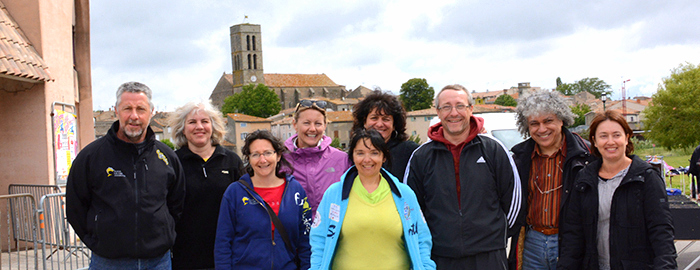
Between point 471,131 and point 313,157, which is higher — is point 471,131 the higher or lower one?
the higher one

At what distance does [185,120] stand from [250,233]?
1191 millimetres

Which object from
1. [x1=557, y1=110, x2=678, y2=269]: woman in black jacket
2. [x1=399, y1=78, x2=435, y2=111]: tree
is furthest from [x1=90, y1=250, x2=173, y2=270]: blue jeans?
[x1=399, y1=78, x2=435, y2=111]: tree

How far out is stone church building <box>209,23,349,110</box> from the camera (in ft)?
332

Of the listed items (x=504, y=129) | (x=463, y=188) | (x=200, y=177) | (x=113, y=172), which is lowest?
(x=463, y=188)

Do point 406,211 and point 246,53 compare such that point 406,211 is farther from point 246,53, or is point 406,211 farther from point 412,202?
point 246,53

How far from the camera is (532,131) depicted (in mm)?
3717

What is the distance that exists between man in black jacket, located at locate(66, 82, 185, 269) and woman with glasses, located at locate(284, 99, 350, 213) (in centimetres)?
99

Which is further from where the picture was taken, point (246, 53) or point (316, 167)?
point (246, 53)

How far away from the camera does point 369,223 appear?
3.04 meters

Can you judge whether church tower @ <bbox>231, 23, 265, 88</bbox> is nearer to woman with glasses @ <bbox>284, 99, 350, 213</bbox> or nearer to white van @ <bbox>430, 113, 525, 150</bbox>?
white van @ <bbox>430, 113, 525, 150</bbox>

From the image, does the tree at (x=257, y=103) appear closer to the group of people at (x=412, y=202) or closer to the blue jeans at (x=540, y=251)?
the group of people at (x=412, y=202)

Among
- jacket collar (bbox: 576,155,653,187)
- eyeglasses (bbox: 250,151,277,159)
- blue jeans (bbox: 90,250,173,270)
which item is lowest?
blue jeans (bbox: 90,250,173,270)

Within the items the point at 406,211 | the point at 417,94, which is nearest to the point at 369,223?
the point at 406,211

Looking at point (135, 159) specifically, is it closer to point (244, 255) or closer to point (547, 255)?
point (244, 255)
